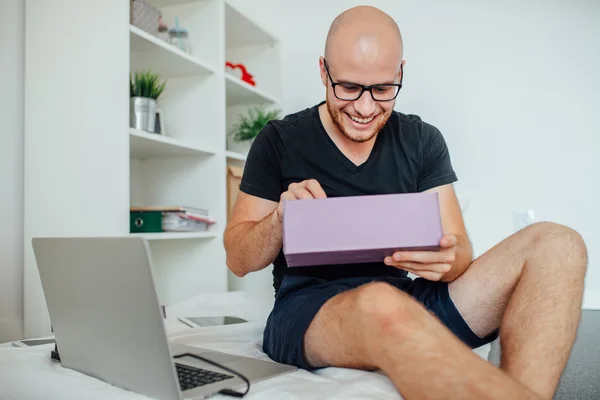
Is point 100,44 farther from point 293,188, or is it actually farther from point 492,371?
point 492,371

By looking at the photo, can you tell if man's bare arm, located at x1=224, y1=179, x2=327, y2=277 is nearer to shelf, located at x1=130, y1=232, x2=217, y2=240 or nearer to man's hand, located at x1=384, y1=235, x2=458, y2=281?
man's hand, located at x1=384, y1=235, x2=458, y2=281

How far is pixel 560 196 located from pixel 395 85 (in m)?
2.13

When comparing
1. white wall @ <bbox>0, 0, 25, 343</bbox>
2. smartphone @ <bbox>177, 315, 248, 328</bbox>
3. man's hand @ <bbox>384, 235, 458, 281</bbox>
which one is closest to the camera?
man's hand @ <bbox>384, 235, 458, 281</bbox>

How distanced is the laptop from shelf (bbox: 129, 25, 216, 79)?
1316mm

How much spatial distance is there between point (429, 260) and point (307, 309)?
255 millimetres

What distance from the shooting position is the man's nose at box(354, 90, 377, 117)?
1.29 metres

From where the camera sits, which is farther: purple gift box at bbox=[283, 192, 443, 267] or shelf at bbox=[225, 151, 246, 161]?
shelf at bbox=[225, 151, 246, 161]

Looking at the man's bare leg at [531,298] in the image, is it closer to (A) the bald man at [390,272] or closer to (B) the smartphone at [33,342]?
(A) the bald man at [390,272]

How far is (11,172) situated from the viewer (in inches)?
79.6

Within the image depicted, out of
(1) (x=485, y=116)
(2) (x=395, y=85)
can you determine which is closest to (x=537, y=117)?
(1) (x=485, y=116)

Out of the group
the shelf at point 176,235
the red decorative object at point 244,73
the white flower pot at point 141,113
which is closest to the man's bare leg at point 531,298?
the shelf at point 176,235

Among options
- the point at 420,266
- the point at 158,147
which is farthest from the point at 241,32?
the point at 420,266

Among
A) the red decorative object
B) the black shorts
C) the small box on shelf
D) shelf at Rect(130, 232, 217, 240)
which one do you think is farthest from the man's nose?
the red decorative object

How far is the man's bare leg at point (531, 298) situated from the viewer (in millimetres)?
959
